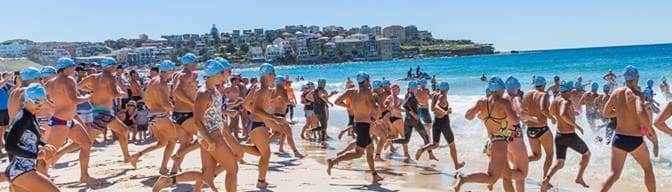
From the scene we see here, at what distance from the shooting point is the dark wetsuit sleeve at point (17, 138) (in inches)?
202

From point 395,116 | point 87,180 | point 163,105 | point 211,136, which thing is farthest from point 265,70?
point 395,116

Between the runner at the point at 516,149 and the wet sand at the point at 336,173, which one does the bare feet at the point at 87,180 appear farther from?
the runner at the point at 516,149

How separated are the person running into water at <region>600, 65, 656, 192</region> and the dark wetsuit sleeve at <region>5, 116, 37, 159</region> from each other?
18.3 ft

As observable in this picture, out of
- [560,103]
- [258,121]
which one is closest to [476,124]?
[560,103]

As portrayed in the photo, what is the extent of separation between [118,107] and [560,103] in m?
10.3

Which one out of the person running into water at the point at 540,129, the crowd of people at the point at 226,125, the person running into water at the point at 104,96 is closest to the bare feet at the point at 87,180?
the crowd of people at the point at 226,125

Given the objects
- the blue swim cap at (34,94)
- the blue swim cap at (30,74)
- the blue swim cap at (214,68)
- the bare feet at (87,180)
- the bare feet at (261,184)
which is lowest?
the bare feet at (87,180)

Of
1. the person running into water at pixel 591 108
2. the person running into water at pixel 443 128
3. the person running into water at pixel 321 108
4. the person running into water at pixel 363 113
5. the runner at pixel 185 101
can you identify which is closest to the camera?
the runner at pixel 185 101

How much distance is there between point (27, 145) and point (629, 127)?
568 cm

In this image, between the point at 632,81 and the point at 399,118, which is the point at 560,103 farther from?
the point at 399,118

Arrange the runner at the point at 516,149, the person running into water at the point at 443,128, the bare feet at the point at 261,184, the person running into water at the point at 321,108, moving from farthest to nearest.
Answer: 1. the person running into water at the point at 321,108
2. the person running into water at the point at 443,128
3. the bare feet at the point at 261,184
4. the runner at the point at 516,149

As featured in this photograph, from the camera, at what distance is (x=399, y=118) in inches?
493

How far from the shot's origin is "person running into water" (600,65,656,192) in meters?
7.07

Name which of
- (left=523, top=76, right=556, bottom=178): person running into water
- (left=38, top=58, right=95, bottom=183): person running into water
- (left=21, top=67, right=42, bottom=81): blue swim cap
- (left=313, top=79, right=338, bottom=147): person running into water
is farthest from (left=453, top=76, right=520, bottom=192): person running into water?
(left=313, top=79, right=338, bottom=147): person running into water
